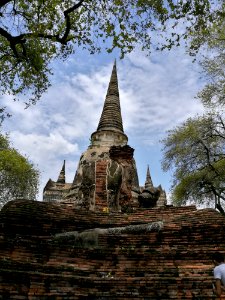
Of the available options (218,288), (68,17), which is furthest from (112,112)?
(218,288)

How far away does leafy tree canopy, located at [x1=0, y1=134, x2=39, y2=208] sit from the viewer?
23609 mm

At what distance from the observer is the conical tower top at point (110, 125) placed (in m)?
21.2

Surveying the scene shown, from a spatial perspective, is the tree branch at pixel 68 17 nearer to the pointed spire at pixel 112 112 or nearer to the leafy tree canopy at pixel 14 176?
the pointed spire at pixel 112 112

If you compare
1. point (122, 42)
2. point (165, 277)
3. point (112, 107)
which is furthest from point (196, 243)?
point (112, 107)

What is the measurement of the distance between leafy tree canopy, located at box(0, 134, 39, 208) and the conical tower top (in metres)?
6.11

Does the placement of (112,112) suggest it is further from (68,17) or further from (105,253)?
(105,253)

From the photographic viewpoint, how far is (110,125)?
2189 centimetres

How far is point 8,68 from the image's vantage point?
1180cm

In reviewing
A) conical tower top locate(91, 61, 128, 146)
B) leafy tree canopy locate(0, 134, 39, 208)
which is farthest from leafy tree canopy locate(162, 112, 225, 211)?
leafy tree canopy locate(0, 134, 39, 208)

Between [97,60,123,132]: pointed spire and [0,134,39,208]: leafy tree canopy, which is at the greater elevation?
[97,60,123,132]: pointed spire

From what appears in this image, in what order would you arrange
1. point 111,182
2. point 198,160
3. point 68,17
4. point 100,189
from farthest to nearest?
point 198,160 < point 100,189 < point 111,182 < point 68,17

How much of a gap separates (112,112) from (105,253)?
16.9 metres

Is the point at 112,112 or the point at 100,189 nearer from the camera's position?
the point at 100,189

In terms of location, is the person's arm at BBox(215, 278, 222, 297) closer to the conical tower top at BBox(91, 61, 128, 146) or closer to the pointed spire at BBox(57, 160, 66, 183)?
the conical tower top at BBox(91, 61, 128, 146)
